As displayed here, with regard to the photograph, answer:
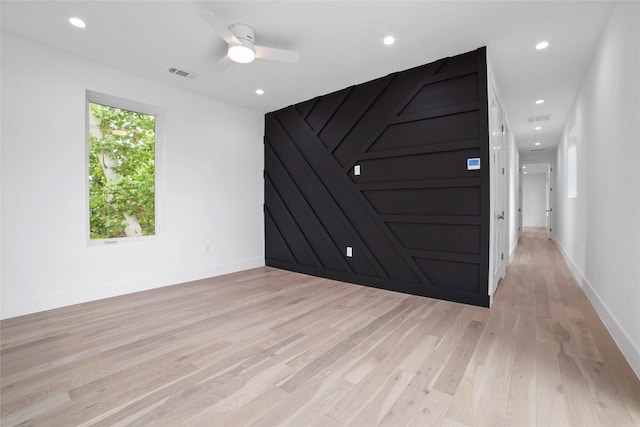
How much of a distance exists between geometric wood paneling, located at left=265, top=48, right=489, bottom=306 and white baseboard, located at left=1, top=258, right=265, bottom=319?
130cm

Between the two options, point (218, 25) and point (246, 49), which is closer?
point (218, 25)

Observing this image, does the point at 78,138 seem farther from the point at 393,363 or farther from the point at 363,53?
the point at 393,363

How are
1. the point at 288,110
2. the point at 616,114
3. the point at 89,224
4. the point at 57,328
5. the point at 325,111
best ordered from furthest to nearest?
1. the point at 288,110
2. the point at 325,111
3. the point at 89,224
4. the point at 57,328
5. the point at 616,114

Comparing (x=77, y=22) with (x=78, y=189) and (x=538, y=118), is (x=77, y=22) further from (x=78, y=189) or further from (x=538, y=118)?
(x=538, y=118)

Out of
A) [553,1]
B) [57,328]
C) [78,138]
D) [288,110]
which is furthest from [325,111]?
[57,328]

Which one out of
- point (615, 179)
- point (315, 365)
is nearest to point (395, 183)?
point (615, 179)

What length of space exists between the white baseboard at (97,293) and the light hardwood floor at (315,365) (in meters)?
0.13

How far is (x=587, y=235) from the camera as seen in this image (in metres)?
3.44

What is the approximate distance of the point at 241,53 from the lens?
274 centimetres

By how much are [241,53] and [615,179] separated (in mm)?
3418

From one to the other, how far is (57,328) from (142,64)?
2977mm

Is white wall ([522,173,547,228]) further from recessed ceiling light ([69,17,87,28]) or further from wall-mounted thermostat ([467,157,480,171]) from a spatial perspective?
recessed ceiling light ([69,17,87,28])

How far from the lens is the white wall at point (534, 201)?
1347cm

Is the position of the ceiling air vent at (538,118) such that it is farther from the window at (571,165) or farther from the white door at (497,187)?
the white door at (497,187)
